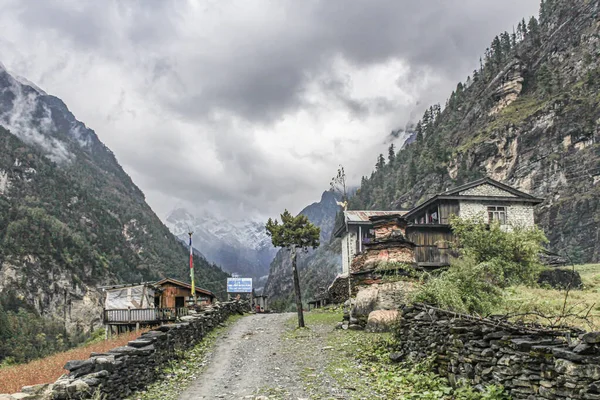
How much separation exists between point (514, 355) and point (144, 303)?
36.4 m

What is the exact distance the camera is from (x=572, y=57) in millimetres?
87188

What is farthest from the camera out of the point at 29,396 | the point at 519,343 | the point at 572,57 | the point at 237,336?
the point at 572,57

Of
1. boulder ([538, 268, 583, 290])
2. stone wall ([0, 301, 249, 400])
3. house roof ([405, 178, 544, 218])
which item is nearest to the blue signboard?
house roof ([405, 178, 544, 218])

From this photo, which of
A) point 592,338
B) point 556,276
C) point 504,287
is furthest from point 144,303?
point 592,338

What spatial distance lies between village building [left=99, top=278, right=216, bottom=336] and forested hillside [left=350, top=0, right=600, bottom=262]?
43.2 meters

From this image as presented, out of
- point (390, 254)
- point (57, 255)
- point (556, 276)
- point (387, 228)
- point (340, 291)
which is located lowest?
point (340, 291)

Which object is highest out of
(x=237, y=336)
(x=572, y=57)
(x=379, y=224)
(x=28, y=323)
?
(x=572, y=57)

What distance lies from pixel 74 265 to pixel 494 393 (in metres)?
106

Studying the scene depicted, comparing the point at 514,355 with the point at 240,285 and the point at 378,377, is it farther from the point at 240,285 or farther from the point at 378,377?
the point at 240,285

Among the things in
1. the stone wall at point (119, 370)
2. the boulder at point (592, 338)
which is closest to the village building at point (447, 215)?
the stone wall at point (119, 370)

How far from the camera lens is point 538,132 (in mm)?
75875

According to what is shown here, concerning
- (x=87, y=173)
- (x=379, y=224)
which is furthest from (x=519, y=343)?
(x=87, y=173)

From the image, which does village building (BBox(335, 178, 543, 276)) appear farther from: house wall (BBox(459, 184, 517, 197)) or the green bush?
the green bush

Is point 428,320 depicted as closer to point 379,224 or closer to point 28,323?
point 379,224
